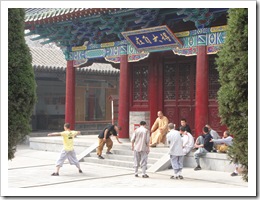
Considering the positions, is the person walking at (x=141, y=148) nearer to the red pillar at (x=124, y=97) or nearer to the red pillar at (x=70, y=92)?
the red pillar at (x=124, y=97)

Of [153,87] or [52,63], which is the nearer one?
[153,87]

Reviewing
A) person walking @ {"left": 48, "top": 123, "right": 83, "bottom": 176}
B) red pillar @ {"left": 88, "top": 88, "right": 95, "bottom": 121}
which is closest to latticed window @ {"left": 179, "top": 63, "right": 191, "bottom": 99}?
person walking @ {"left": 48, "top": 123, "right": 83, "bottom": 176}

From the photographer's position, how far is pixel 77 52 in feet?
56.1

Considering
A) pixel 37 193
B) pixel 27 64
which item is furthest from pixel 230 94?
pixel 37 193

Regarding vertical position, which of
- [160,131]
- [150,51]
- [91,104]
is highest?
[150,51]

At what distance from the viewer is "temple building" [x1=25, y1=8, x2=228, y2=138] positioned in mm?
12906

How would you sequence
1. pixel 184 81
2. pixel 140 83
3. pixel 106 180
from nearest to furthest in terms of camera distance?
pixel 106 180 → pixel 184 81 → pixel 140 83

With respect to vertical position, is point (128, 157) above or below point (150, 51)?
below

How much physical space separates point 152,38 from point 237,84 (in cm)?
784

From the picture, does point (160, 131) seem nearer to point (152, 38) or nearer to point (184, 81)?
point (184, 81)

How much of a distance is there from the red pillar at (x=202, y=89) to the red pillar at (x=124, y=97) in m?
2.85

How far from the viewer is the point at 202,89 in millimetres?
12805

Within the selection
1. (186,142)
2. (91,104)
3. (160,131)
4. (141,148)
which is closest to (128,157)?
(160,131)

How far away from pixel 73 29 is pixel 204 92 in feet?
18.9
